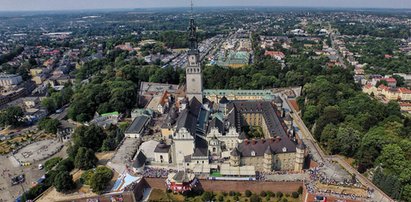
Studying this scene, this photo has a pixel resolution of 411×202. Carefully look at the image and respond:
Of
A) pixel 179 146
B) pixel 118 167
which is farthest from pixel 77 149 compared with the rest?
pixel 179 146

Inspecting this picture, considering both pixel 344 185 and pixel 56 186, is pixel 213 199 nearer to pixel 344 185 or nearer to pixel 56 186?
pixel 344 185

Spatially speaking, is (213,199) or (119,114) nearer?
(213,199)

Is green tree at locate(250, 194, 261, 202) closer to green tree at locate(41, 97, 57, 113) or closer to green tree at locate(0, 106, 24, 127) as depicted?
green tree at locate(0, 106, 24, 127)

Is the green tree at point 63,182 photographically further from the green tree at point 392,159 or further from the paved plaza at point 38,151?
the green tree at point 392,159

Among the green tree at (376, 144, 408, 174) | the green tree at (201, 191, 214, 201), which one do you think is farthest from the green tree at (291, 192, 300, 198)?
the green tree at (376, 144, 408, 174)

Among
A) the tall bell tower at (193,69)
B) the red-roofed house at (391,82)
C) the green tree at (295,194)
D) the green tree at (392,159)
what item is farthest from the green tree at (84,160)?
the red-roofed house at (391,82)

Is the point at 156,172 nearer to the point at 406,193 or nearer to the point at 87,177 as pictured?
the point at 87,177
